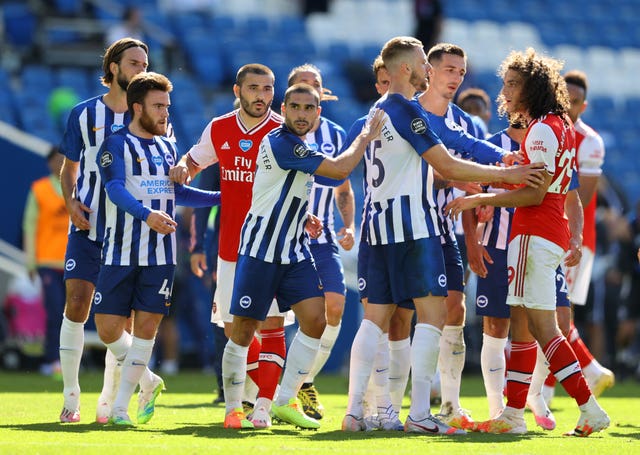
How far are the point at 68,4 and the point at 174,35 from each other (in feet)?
5.43

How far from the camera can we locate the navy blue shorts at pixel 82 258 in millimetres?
7492

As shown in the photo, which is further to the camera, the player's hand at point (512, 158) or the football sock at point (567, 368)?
the player's hand at point (512, 158)

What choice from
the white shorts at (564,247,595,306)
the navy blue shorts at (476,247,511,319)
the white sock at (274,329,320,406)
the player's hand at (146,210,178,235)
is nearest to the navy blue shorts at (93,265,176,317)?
the player's hand at (146,210,178,235)

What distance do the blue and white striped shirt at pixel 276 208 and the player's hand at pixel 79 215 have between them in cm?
114

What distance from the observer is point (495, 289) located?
7.42 metres

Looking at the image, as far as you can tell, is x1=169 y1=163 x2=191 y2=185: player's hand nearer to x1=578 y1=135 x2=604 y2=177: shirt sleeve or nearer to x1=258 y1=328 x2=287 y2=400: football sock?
x1=258 y1=328 x2=287 y2=400: football sock

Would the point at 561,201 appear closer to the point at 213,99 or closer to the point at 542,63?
the point at 542,63

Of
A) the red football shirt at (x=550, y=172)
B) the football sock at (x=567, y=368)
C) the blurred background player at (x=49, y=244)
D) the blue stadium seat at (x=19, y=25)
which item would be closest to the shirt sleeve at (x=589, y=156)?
the red football shirt at (x=550, y=172)

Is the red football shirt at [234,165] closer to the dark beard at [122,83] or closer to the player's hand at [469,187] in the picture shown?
the dark beard at [122,83]

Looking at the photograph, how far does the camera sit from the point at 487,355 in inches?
297

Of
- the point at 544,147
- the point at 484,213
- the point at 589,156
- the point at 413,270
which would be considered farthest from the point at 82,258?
the point at 589,156

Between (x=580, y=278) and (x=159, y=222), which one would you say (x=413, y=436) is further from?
(x=580, y=278)

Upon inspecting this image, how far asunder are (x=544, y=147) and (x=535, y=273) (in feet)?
2.26

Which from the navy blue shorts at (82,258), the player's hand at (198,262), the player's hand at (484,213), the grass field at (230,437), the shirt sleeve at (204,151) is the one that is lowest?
the grass field at (230,437)
